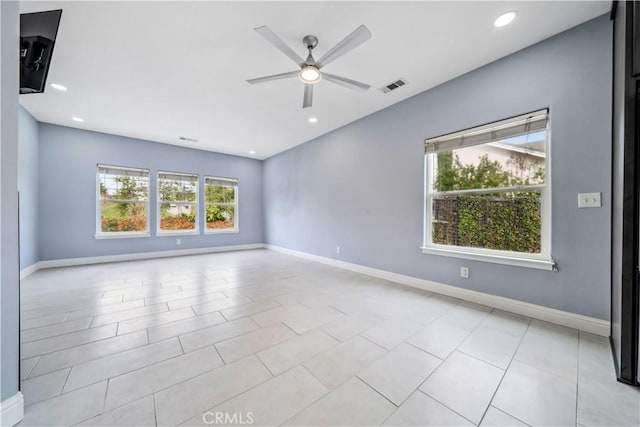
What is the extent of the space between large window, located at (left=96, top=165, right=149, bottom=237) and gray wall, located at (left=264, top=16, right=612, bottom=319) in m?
4.22

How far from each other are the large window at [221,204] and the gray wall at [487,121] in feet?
10.1

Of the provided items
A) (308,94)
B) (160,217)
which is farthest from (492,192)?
(160,217)

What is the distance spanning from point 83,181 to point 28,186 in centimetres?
84

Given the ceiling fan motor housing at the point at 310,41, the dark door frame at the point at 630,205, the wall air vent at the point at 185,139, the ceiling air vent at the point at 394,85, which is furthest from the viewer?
the wall air vent at the point at 185,139

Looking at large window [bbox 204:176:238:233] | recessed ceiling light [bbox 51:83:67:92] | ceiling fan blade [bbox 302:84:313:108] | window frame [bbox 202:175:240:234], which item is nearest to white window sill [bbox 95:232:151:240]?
window frame [bbox 202:175:240:234]

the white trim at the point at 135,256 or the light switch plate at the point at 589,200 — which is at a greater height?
the light switch plate at the point at 589,200

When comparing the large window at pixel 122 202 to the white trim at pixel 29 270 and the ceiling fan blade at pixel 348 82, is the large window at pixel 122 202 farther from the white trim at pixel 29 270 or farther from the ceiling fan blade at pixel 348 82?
the ceiling fan blade at pixel 348 82

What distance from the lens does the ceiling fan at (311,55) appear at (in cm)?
195

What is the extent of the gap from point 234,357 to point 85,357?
3.64ft

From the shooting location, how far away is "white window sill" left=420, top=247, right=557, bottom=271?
2336 mm

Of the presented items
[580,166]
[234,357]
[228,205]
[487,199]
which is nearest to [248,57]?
[234,357]

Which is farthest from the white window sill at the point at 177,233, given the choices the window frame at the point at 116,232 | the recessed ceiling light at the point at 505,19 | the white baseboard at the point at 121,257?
the recessed ceiling light at the point at 505,19

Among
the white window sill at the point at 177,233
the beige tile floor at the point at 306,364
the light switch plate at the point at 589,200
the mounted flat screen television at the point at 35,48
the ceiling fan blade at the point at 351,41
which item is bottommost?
the beige tile floor at the point at 306,364

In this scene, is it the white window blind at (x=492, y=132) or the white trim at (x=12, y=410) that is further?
the white window blind at (x=492, y=132)
